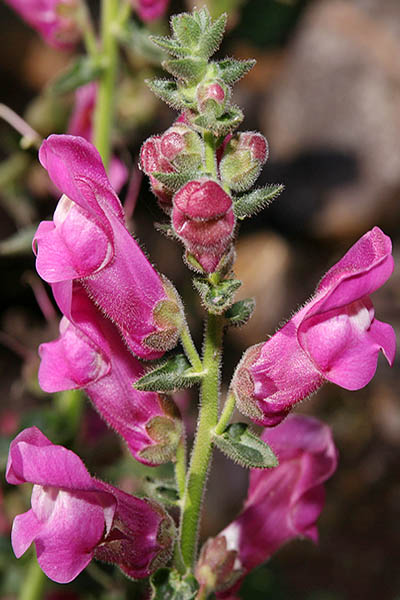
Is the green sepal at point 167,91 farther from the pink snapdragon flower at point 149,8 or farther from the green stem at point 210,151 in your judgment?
the pink snapdragon flower at point 149,8

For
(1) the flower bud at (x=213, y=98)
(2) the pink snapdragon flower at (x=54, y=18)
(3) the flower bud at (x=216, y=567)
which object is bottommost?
(3) the flower bud at (x=216, y=567)

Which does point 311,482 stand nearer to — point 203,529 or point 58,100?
point 58,100

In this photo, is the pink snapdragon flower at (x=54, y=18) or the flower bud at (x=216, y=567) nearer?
the flower bud at (x=216, y=567)

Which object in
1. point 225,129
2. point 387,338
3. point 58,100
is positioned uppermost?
point 225,129

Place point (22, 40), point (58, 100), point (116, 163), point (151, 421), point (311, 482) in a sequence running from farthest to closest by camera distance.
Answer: point (22, 40)
point (58, 100)
point (116, 163)
point (311, 482)
point (151, 421)

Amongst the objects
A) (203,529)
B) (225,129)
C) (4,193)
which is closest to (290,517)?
(225,129)

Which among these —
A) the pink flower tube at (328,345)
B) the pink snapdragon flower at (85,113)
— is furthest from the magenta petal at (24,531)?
the pink snapdragon flower at (85,113)

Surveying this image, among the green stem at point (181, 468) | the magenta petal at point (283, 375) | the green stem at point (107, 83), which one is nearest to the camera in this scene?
the magenta petal at point (283, 375)

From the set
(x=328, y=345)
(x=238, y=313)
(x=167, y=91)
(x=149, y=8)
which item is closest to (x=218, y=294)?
(x=238, y=313)
